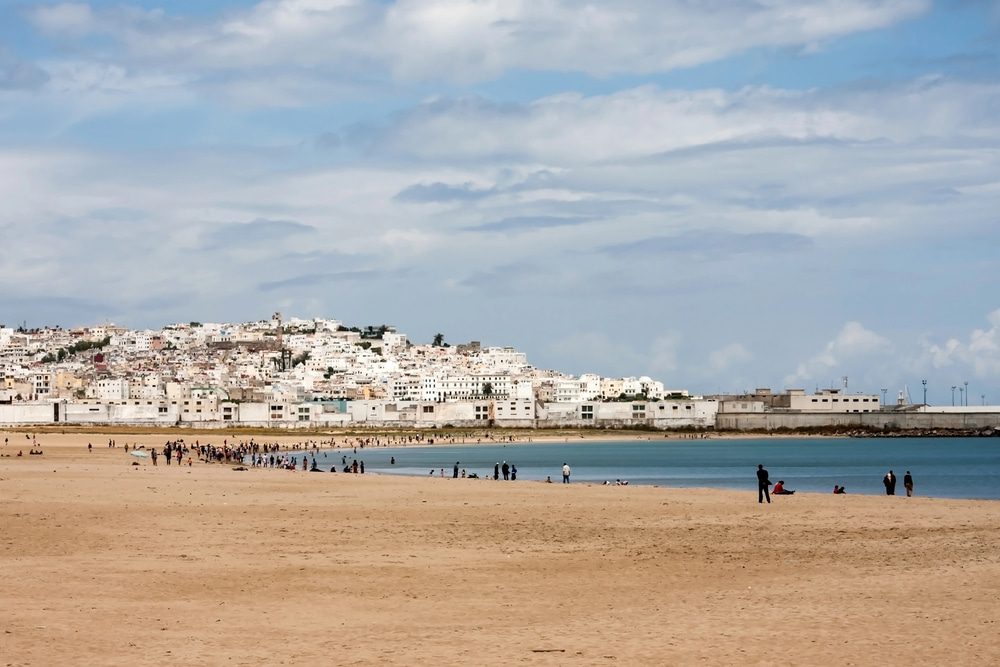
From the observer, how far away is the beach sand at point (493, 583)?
37.1 feet

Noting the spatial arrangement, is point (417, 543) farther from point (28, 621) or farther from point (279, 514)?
point (28, 621)

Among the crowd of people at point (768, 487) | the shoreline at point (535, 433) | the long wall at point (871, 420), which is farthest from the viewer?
the long wall at point (871, 420)

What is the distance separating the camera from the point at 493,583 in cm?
1536

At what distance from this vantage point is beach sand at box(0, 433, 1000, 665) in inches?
445

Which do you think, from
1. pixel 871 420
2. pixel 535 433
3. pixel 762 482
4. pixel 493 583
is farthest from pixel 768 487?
pixel 871 420

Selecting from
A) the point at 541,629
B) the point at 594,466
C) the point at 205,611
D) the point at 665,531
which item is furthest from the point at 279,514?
the point at 594,466

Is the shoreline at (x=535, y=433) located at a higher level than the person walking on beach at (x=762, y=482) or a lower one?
lower

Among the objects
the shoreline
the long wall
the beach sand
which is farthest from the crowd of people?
the long wall

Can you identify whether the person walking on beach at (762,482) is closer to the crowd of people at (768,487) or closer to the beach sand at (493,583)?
the crowd of people at (768,487)

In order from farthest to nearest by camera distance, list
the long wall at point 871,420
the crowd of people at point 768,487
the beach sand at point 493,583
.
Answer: the long wall at point 871,420 → the crowd of people at point 768,487 → the beach sand at point 493,583

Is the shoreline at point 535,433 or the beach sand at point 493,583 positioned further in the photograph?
the shoreline at point 535,433

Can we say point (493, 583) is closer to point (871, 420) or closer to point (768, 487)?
point (768, 487)

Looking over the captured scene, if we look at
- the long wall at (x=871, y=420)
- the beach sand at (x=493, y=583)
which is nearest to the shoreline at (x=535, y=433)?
the long wall at (x=871, y=420)

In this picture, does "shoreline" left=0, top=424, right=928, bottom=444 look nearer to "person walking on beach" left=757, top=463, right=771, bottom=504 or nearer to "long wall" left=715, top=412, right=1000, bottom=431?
"long wall" left=715, top=412, right=1000, bottom=431
